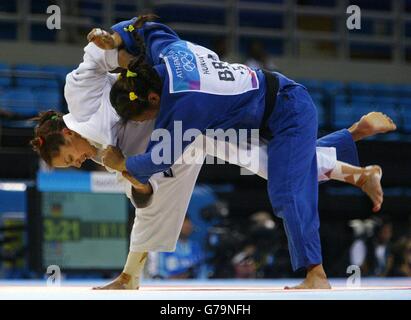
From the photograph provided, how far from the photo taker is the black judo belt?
3.42 meters

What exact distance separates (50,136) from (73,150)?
11 cm

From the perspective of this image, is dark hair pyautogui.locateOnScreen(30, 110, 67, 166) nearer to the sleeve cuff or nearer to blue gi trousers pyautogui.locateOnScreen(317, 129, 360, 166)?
the sleeve cuff

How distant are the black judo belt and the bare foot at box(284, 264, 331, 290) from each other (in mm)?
532

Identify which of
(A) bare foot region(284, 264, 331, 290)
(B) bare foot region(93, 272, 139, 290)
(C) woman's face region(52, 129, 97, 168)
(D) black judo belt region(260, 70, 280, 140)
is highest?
(D) black judo belt region(260, 70, 280, 140)

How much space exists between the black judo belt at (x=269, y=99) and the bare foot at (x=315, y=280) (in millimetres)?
532

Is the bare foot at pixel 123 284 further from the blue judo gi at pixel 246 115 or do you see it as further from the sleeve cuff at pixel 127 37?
the sleeve cuff at pixel 127 37

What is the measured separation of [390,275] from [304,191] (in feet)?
15.2

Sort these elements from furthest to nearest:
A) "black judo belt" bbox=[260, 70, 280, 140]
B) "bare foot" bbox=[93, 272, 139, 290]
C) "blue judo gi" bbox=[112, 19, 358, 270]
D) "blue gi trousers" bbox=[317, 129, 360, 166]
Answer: "blue gi trousers" bbox=[317, 129, 360, 166], "bare foot" bbox=[93, 272, 139, 290], "black judo belt" bbox=[260, 70, 280, 140], "blue judo gi" bbox=[112, 19, 358, 270]

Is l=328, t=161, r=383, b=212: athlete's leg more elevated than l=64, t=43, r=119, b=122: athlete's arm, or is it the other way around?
l=64, t=43, r=119, b=122: athlete's arm

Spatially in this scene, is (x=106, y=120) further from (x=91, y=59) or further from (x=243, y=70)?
(x=243, y=70)

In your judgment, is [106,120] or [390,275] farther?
[390,275]

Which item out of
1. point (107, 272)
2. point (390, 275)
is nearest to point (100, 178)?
point (107, 272)

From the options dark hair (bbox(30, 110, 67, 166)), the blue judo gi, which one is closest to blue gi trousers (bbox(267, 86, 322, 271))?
the blue judo gi

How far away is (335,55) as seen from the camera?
28.6 feet
